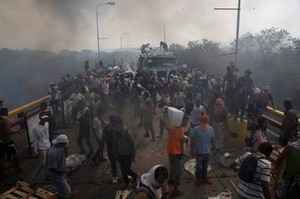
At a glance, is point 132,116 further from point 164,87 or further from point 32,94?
point 32,94

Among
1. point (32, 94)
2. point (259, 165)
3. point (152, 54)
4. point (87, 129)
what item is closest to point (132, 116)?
point (87, 129)

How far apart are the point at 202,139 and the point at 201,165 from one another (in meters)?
0.75

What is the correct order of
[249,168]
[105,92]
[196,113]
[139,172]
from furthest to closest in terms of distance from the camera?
[105,92] → [196,113] → [139,172] → [249,168]

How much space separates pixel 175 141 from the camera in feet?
21.7

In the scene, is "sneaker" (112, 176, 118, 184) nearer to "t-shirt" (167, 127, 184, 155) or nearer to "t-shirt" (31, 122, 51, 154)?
"t-shirt" (167, 127, 184, 155)

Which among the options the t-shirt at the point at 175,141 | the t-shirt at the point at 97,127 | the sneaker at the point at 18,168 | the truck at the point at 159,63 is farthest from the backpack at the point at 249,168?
the truck at the point at 159,63

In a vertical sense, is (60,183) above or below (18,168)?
above

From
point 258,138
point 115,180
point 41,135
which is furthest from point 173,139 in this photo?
point 41,135

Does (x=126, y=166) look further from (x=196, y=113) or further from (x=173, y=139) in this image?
(x=196, y=113)

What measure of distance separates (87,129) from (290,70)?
27233 mm

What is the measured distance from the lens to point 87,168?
27.5 ft

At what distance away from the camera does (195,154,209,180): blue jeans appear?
22.8 ft

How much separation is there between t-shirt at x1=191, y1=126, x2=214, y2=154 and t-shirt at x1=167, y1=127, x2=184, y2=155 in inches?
14.2

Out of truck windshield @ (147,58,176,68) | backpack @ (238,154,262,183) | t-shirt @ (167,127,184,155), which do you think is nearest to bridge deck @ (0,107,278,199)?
t-shirt @ (167,127,184,155)
